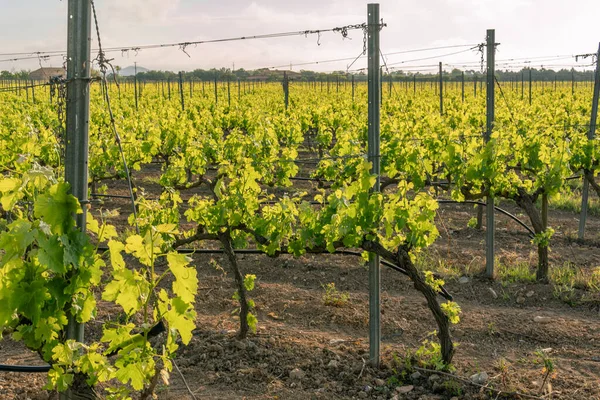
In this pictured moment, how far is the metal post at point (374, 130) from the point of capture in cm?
520

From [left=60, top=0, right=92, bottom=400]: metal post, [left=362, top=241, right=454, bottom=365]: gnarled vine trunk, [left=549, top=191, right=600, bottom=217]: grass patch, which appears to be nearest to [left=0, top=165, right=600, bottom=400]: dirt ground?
[left=362, top=241, right=454, bottom=365]: gnarled vine trunk

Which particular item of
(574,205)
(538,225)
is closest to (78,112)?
(538,225)

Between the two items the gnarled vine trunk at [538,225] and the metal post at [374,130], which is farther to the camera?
the gnarled vine trunk at [538,225]

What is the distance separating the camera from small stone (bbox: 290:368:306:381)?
5.28 meters

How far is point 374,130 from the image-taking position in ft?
17.5

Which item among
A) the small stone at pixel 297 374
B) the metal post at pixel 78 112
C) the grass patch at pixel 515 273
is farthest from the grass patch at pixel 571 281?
the metal post at pixel 78 112

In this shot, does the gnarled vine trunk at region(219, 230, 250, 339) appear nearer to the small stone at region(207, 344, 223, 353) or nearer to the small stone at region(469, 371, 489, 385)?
the small stone at region(207, 344, 223, 353)

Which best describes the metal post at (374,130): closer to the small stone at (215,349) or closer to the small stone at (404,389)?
the small stone at (404,389)

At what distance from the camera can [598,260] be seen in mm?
8445

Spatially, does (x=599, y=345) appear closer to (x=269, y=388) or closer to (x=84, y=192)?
(x=269, y=388)

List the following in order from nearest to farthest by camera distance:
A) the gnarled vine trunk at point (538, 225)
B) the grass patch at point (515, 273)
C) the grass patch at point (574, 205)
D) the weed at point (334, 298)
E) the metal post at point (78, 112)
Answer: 1. the metal post at point (78, 112)
2. the weed at point (334, 298)
3. the gnarled vine trunk at point (538, 225)
4. the grass patch at point (515, 273)
5. the grass patch at point (574, 205)

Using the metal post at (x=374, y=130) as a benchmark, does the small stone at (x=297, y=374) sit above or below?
below

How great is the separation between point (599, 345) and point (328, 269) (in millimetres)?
3055

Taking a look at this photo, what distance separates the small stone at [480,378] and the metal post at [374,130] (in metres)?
0.74
